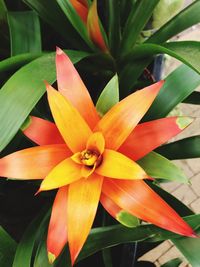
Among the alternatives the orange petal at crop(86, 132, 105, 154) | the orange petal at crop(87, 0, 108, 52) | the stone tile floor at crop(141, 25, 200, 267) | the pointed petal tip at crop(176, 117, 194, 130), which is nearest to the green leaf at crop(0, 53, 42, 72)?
the orange petal at crop(87, 0, 108, 52)

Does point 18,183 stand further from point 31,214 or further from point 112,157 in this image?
point 112,157

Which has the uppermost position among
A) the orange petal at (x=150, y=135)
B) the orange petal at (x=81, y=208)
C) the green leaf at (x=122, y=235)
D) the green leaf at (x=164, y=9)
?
the green leaf at (x=164, y=9)

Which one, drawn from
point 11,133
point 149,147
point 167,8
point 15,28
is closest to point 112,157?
point 149,147

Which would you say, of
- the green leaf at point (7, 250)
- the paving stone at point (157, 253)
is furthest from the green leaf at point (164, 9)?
the paving stone at point (157, 253)

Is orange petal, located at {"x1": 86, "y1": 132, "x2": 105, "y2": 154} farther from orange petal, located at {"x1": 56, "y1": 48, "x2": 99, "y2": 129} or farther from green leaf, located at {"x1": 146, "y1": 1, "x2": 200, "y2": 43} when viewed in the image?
green leaf, located at {"x1": 146, "y1": 1, "x2": 200, "y2": 43}

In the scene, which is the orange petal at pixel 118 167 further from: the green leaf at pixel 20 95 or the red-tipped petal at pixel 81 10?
the red-tipped petal at pixel 81 10
